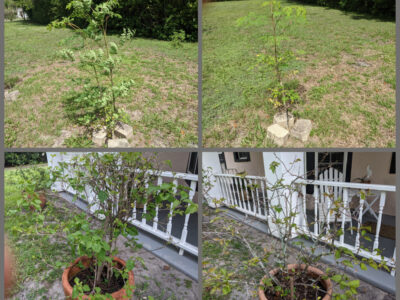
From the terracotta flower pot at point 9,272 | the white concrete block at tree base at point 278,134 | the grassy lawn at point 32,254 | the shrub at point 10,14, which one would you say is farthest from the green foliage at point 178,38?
the shrub at point 10,14

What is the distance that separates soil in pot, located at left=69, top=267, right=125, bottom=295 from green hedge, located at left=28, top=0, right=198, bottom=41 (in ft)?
17.3

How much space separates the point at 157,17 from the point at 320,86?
14.4ft

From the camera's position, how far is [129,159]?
1899 millimetres

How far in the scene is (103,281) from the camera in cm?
222

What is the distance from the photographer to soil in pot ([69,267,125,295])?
2124 millimetres

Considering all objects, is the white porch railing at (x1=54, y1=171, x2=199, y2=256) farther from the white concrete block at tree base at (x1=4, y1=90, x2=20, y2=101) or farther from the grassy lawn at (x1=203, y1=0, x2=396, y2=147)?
the white concrete block at tree base at (x1=4, y1=90, x2=20, y2=101)

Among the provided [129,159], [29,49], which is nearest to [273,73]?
[129,159]

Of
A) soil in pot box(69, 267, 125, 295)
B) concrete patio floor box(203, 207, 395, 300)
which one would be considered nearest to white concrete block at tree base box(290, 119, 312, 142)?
concrete patio floor box(203, 207, 395, 300)

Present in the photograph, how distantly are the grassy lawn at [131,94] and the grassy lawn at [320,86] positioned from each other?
0.37 m

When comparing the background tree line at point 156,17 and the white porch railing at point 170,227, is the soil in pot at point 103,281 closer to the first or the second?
the white porch railing at point 170,227

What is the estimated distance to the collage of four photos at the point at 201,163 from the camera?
6.57 feet

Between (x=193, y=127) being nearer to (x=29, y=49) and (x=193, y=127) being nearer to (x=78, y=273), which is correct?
(x=78, y=273)

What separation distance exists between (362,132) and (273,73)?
152cm

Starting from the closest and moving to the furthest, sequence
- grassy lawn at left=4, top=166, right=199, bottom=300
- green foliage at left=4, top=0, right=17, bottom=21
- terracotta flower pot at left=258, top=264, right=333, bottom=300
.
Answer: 1. terracotta flower pot at left=258, top=264, right=333, bottom=300
2. grassy lawn at left=4, top=166, right=199, bottom=300
3. green foliage at left=4, top=0, right=17, bottom=21
